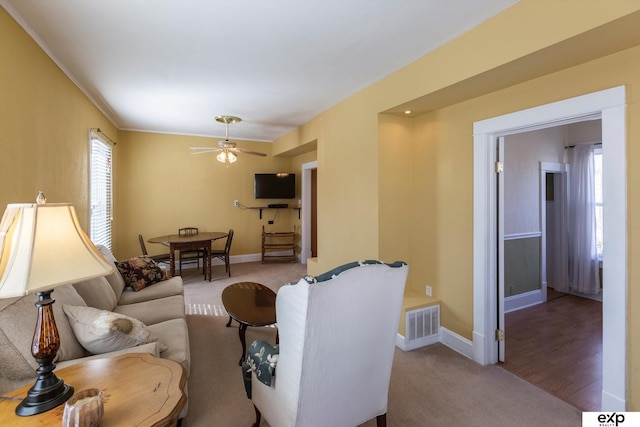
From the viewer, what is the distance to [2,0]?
184 cm

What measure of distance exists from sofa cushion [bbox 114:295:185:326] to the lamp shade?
1.49 m

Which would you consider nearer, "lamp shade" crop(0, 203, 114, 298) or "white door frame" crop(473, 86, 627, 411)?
"lamp shade" crop(0, 203, 114, 298)

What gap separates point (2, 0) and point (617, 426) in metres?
4.58

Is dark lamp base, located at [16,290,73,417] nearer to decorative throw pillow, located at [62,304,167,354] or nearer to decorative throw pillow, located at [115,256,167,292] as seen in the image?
decorative throw pillow, located at [62,304,167,354]

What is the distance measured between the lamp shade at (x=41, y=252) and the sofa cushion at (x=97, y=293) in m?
1.34

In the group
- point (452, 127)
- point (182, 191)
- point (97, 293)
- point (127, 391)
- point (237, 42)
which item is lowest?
point (127, 391)

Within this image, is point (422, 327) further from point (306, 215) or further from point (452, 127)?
point (306, 215)

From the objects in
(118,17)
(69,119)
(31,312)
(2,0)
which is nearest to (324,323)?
(31,312)

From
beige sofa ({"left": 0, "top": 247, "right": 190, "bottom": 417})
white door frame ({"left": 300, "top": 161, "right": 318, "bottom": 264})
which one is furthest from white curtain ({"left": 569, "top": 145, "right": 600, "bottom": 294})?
beige sofa ({"left": 0, "top": 247, "right": 190, "bottom": 417})

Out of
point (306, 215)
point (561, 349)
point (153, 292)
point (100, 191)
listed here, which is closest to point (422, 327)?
point (561, 349)

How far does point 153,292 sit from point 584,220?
5.77 metres

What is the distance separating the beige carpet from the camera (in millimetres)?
2004

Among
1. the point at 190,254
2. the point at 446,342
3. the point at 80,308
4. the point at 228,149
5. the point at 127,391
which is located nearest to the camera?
the point at 127,391

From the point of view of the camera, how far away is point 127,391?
4.04 feet
